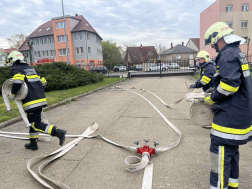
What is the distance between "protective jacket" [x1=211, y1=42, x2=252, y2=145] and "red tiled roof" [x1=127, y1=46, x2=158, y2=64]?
212 feet

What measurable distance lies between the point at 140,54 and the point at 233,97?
68.1m

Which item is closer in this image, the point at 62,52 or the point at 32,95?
the point at 32,95

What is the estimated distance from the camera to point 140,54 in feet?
226

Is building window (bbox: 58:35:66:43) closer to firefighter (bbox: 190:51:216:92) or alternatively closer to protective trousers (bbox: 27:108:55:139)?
firefighter (bbox: 190:51:216:92)

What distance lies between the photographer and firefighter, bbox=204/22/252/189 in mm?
2115

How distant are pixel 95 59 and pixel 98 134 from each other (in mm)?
47001

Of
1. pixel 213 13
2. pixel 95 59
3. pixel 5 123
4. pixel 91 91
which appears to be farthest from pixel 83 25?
pixel 5 123

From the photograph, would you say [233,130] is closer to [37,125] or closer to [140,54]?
[37,125]

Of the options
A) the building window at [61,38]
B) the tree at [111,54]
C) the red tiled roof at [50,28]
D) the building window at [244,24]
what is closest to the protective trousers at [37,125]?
the building window at [244,24]

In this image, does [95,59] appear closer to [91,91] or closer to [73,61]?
[73,61]

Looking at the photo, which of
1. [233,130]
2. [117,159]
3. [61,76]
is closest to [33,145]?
[117,159]

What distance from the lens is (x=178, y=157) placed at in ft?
11.8

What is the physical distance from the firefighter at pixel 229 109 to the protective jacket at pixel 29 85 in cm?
314

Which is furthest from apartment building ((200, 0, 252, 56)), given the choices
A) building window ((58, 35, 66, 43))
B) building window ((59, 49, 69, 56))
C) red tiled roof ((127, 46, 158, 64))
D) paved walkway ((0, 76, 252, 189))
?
paved walkway ((0, 76, 252, 189))
